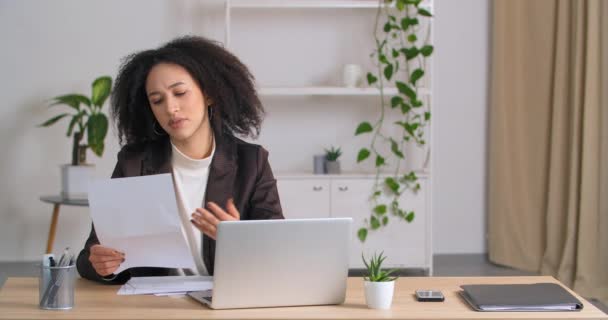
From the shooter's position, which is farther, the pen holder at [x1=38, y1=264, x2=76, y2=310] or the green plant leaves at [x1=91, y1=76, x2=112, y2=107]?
the green plant leaves at [x1=91, y1=76, x2=112, y2=107]

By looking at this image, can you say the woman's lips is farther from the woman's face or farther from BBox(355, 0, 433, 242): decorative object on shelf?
BBox(355, 0, 433, 242): decorative object on shelf

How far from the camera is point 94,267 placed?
2254 mm

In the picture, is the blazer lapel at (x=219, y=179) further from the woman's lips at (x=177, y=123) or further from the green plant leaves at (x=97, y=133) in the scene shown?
the green plant leaves at (x=97, y=133)

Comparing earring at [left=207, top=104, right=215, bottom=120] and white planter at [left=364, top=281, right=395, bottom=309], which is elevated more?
earring at [left=207, top=104, right=215, bottom=120]

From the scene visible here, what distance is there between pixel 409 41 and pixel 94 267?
3.08 meters

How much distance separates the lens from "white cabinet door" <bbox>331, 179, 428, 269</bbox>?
193 inches

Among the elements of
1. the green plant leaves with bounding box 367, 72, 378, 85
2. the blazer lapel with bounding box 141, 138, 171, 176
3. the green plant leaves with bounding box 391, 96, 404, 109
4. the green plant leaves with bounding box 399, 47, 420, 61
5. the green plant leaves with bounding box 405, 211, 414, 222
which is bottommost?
the green plant leaves with bounding box 405, 211, 414, 222

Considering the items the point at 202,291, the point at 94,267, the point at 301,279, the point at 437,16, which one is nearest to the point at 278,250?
the point at 301,279

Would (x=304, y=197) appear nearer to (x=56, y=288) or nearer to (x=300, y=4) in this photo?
(x=300, y=4)

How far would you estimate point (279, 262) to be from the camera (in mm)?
2016

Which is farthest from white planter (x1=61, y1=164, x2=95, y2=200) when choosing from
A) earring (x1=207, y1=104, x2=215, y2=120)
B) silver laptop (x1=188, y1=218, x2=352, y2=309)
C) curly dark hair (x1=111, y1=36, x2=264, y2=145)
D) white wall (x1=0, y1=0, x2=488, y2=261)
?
silver laptop (x1=188, y1=218, x2=352, y2=309)

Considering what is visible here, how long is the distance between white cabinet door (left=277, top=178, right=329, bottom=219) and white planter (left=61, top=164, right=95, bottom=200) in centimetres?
107

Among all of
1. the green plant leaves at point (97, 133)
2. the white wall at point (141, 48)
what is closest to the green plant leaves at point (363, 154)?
the white wall at point (141, 48)

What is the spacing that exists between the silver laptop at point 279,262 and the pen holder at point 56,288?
0.32 m
